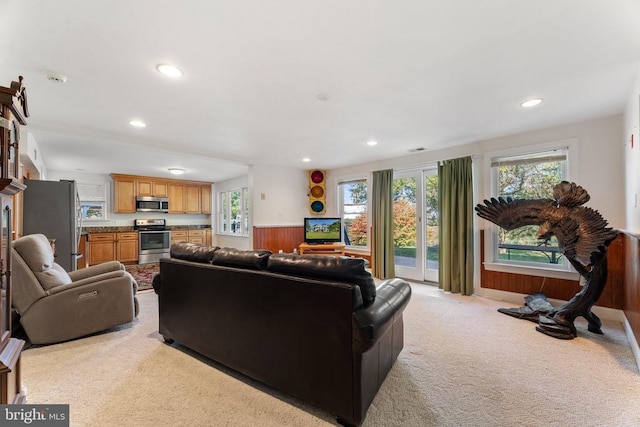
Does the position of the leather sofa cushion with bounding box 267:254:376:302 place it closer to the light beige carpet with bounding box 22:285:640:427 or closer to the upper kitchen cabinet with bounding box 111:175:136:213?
the light beige carpet with bounding box 22:285:640:427

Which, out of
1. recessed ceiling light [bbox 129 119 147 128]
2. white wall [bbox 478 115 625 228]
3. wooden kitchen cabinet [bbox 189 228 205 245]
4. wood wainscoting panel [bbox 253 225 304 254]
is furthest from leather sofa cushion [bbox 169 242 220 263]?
wooden kitchen cabinet [bbox 189 228 205 245]

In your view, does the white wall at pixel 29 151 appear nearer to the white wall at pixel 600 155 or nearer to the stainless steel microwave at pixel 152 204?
the stainless steel microwave at pixel 152 204

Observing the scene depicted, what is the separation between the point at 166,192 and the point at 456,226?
7.00 m

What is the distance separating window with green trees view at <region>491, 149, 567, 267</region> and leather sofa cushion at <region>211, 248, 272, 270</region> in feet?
11.7

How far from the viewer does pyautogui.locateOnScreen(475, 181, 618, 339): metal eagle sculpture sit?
2.66 meters

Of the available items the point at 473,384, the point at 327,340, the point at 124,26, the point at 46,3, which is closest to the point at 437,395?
the point at 473,384

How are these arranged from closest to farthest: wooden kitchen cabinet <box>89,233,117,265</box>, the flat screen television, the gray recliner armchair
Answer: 1. the gray recliner armchair
2. the flat screen television
3. wooden kitchen cabinet <box>89,233,117,265</box>

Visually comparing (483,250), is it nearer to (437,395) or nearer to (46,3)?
(437,395)

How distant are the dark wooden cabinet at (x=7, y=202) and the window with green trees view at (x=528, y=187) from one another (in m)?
4.79

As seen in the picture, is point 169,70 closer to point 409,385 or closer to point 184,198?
point 409,385

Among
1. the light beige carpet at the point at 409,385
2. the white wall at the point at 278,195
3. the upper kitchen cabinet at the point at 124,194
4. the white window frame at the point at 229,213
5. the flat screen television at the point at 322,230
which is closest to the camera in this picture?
the light beige carpet at the point at 409,385

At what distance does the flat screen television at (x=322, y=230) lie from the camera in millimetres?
5703

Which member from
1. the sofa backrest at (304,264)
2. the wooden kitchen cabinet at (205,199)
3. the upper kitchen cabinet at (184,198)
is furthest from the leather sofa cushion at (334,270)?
the wooden kitchen cabinet at (205,199)

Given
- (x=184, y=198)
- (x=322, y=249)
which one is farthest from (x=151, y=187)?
(x=322, y=249)
